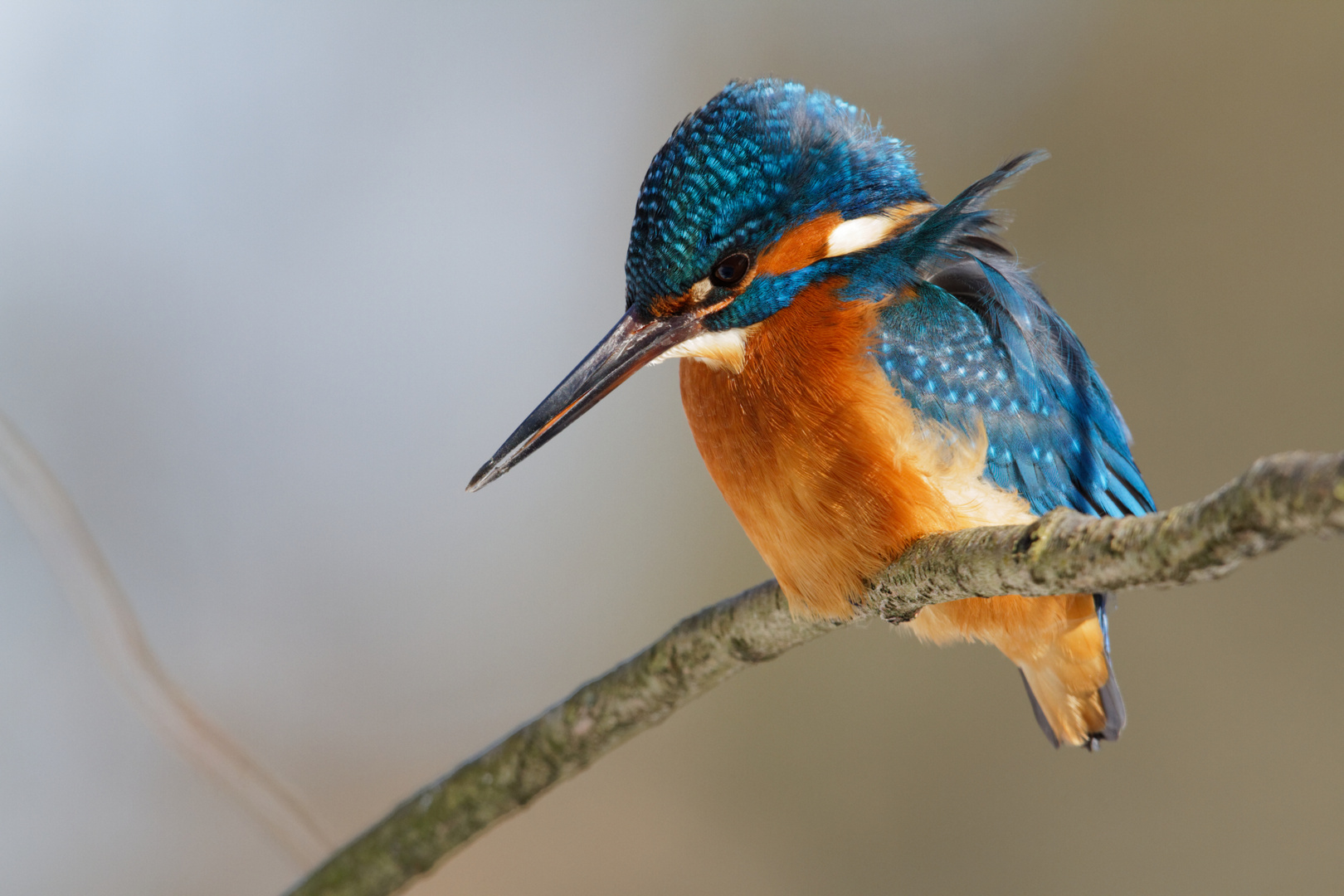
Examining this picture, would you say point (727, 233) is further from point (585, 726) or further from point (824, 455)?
point (585, 726)

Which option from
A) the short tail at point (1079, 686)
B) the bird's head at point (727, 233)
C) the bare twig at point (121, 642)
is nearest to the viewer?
the bare twig at point (121, 642)

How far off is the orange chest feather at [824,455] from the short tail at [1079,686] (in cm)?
39

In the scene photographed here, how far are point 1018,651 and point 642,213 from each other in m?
0.86

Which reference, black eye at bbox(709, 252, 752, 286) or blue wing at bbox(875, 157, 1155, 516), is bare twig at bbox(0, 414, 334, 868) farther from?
blue wing at bbox(875, 157, 1155, 516)

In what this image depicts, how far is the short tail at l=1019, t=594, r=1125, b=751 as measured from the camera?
1.59m

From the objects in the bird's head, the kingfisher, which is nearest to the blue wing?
the kingfisher

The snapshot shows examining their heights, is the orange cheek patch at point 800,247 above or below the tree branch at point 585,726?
above

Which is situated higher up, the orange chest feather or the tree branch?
the orange chest feather

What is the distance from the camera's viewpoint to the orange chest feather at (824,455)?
1.33m

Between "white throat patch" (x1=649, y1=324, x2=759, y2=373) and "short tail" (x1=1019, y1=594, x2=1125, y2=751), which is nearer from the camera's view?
"white throat patch" (x1=649, y1=324, x2=759, y2=373)

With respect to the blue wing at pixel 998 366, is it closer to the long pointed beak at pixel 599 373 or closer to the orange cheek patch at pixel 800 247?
the orange cheek patch at pixel 800 247

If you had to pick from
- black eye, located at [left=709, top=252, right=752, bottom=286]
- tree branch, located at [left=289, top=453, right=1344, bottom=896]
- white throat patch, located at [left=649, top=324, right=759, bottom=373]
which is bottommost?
tree branch, located at [left=289, top=453, right=1344, bottom=896]

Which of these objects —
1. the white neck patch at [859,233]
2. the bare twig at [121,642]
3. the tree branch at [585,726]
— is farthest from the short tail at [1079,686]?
the bare twig at [121,642]

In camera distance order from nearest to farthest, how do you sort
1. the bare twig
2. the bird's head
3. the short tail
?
the bare twig → the bird's head → the short tail
